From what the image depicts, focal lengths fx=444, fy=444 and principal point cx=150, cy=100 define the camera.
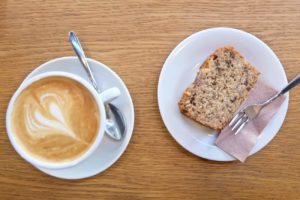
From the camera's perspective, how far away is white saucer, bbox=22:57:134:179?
105 centimetres

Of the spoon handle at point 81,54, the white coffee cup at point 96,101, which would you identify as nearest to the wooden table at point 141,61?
the spoon handle at point 81,54

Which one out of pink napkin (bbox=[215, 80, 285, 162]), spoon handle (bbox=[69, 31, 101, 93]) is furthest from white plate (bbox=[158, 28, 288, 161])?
spoon handle (bbox=[69, 31, 101, 93])

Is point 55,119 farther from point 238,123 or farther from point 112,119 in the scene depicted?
point 238,123

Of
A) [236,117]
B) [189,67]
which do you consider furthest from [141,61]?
[236,117]

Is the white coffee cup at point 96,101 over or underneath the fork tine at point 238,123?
over

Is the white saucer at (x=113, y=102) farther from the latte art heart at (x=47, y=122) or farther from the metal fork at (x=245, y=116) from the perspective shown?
the metal fork at (x=245, y=116)

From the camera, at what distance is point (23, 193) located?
110cm

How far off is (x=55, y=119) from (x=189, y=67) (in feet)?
1.18

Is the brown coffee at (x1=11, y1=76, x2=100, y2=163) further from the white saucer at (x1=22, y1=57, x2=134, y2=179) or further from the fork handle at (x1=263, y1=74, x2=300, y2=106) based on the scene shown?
the fork handle at (x1=263, y1=74, x2=300, y2=106)

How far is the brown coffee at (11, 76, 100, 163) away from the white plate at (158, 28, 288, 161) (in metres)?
0.20

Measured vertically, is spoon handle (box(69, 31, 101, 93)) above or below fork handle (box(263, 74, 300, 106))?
above

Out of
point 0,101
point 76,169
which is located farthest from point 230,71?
point 0,101

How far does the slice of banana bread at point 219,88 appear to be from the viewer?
108 centimetres

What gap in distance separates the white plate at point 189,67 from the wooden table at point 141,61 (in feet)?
0.12
